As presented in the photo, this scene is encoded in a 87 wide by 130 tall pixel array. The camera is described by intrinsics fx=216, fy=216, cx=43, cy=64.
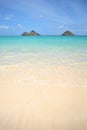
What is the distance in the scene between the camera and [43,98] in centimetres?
193

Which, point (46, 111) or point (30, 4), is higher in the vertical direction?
point (30, 4)

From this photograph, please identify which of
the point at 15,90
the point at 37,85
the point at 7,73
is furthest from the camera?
the point at 7,73

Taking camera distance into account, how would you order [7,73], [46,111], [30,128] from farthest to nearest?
[7,73], [46,111], [30,128]

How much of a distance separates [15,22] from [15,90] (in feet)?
5.90

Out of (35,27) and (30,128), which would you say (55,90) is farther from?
(35,27)

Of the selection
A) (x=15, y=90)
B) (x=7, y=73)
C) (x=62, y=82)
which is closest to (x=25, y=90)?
(x=15, y=90)

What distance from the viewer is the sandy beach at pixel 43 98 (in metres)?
1.51

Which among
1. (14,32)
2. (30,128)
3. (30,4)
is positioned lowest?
(30,128)

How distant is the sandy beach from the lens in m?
1.51

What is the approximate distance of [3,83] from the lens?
2.30m

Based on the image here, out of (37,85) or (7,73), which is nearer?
(37,85)

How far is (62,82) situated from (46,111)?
0.72 m

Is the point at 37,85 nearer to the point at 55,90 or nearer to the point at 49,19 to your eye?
the point at 55,90

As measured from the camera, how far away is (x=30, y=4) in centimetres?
332
